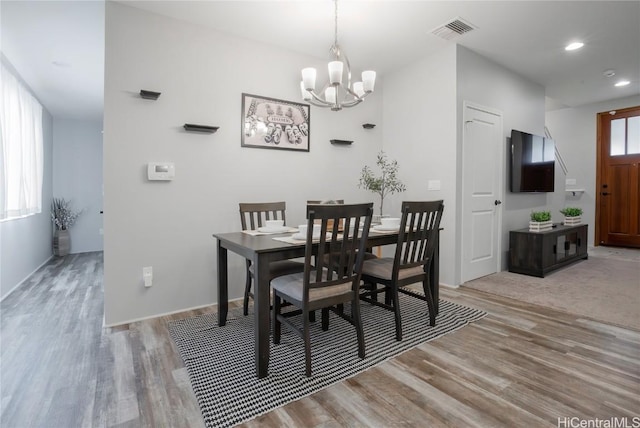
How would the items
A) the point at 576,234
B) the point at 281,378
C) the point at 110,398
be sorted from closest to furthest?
the point at 110,398, the point at 281,378, the point at 576,234

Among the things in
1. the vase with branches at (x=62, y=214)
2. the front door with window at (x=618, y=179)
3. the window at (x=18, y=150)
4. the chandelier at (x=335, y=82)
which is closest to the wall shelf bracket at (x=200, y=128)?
the chandelier at (x=335, y=82)

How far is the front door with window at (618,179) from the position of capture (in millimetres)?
5855

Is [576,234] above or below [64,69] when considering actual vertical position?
below

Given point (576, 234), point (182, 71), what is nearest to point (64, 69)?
point (182, 71)

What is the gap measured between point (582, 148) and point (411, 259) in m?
6.18

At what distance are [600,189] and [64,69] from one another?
8.76m

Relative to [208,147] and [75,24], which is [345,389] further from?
[75,24]

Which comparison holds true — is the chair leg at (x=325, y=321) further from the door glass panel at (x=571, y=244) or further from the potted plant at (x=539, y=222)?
the door glass panel at (x=571, y=244)

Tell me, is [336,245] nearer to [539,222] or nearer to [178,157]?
[178,157]

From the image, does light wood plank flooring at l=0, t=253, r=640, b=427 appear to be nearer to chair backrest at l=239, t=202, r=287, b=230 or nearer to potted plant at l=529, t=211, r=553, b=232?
chair backrest at l=239, t=202, r=287, b=230

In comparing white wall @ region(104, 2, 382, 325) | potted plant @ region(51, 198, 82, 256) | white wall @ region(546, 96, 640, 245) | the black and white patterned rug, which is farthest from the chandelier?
white wall @ region(546, 96, 640, 245)

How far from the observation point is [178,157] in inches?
116

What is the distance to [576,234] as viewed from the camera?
4.80 meters

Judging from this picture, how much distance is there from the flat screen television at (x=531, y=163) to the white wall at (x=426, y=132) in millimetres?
1212
